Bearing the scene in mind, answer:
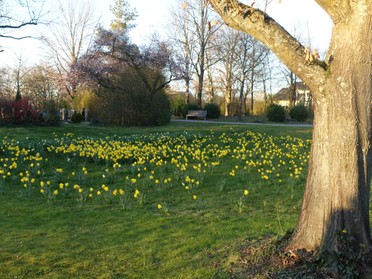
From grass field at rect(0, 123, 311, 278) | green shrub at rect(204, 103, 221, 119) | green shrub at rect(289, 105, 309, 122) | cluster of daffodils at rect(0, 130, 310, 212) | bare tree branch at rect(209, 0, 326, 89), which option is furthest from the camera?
green shrub at rect(204, 103, 221, 119)

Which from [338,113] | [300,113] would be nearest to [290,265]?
[338,113]

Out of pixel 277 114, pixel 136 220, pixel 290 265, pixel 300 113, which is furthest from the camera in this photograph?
pixel 300 113

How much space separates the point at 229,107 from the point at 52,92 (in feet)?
63.6

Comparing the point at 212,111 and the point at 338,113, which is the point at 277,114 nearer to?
the point at 212,111

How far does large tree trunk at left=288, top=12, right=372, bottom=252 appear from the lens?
3537 millimetres

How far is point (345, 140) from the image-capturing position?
3.57 metres

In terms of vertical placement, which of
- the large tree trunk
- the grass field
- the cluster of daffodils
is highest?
the large tree trunk

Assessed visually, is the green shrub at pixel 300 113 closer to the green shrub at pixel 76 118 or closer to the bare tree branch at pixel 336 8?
the green shrub at pixel 76 118

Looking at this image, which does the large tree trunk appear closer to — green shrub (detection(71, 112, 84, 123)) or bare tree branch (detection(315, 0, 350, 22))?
bare tree branch (detection(315, 0, 350, 22))

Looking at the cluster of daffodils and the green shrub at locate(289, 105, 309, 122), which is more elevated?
the green shrub at locate(289, 105, 309, 122)

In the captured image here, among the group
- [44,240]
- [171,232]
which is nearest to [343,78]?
[171,232]

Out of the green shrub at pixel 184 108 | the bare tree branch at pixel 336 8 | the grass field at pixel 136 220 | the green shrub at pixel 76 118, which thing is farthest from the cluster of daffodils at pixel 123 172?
the green shrub at pixel 184 108

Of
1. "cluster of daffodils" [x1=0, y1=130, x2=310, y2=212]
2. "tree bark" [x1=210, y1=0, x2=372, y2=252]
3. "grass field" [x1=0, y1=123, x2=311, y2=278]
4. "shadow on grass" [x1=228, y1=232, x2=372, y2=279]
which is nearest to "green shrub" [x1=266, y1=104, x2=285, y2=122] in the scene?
"cluster of daffodils" [x1=0, y1=130, x2=310, y2=212]

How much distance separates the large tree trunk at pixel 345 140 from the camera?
11.6ft
